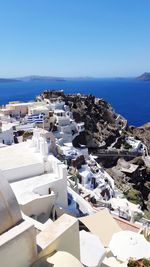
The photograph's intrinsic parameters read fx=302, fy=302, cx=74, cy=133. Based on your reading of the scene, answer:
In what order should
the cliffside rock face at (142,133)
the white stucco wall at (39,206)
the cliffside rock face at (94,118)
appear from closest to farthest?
1. the white stucco wall at (39,206)
2. the cliffside rock face at (94,118)
3. the cliffside rock face at (142,133)

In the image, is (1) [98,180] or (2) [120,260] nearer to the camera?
(2) [120,260]

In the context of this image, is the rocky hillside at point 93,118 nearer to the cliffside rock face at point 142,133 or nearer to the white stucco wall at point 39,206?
the cliffside rock face at point 142,133

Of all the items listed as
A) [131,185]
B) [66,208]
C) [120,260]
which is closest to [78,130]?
[131,185]

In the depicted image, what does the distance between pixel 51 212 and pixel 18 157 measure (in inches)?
215

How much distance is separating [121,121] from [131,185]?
2749 centimetres

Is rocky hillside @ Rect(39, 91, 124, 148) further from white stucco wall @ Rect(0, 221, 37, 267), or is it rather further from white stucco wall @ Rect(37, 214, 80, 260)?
white stucco wall @ Rect(0, 221, 37, 267)

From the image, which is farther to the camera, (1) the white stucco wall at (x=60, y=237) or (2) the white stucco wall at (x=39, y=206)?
(2) the white stucco wall at (x=39, y=206)

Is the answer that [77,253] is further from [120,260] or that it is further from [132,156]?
[132,156]

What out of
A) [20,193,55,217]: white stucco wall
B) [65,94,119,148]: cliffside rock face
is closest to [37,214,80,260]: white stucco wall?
[20,193,55,217]: white stucco wall

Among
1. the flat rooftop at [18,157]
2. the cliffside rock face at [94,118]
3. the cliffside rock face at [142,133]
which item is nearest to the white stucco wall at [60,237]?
the flat rooftop at [18,157]

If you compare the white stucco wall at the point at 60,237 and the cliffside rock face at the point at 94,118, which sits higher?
the white stucco wall at the point at 60,237

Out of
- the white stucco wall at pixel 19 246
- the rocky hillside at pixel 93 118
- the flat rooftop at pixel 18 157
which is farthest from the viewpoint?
the rocky hillside at pixel 93 118

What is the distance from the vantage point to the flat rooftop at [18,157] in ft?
57.0

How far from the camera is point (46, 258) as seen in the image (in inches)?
325
